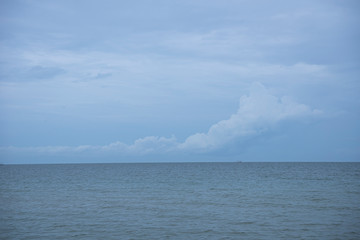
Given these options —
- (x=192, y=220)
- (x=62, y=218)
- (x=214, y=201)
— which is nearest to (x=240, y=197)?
(x=214, y=201)

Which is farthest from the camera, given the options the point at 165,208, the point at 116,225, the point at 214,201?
the point at 214,201

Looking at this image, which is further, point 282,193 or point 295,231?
point 282,193

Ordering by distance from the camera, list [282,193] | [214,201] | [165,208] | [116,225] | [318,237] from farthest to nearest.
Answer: [282,193]
[214,201]
[165,208]
[116,225]
[318,237]

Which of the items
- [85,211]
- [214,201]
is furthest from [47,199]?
[214,201]

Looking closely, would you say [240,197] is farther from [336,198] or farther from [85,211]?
[85,211]

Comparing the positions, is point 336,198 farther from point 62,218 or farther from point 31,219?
point 31,219

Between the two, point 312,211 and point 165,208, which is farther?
point 165,208

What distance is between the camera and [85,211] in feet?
90.2

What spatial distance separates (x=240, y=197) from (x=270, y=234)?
15012 mm

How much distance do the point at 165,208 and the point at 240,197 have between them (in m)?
10.2

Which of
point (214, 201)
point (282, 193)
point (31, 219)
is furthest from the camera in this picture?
point (282, 193)

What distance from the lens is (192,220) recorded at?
23594 mm

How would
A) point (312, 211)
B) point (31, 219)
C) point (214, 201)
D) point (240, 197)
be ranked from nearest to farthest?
point (31, 219) < point (312, 211) < point (214, 201) < point (240, 197)

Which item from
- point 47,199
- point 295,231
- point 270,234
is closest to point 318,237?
point 295,231
